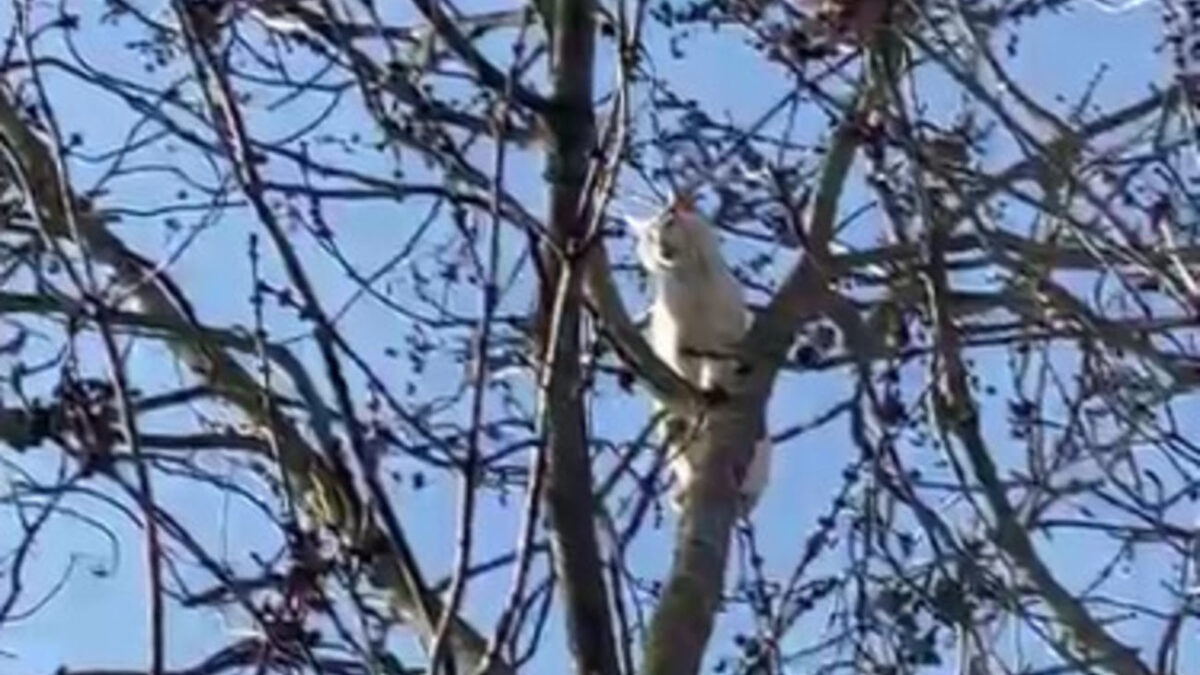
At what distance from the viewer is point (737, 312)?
4176mm

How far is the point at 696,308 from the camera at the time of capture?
409 cm

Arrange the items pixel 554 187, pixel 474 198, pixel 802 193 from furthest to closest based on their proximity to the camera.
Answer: pixel 802 193
pixel 554 187
pixel 474 198

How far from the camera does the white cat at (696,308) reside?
157 inches

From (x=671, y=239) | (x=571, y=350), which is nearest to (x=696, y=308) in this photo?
(x=671, y=239)

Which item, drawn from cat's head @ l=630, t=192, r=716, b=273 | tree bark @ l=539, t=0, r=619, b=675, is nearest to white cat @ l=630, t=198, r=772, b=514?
cat's head @ l=630, t=192, r=716, b=273

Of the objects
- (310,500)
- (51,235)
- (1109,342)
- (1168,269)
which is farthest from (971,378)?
(51,235)

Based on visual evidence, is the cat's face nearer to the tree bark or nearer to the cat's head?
the cat's head

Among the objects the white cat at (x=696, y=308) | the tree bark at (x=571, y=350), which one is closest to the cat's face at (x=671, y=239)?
the white cat at (x=696, y=308)

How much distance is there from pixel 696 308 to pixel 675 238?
0.51 feet

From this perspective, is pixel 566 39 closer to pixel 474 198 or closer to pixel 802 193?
pixel 802 193

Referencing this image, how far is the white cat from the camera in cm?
400

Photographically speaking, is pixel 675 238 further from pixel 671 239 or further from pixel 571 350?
pixel 571 350

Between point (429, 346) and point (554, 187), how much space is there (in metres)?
0.48

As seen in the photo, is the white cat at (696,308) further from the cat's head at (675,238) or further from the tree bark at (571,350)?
the tree bark at (571,350)
